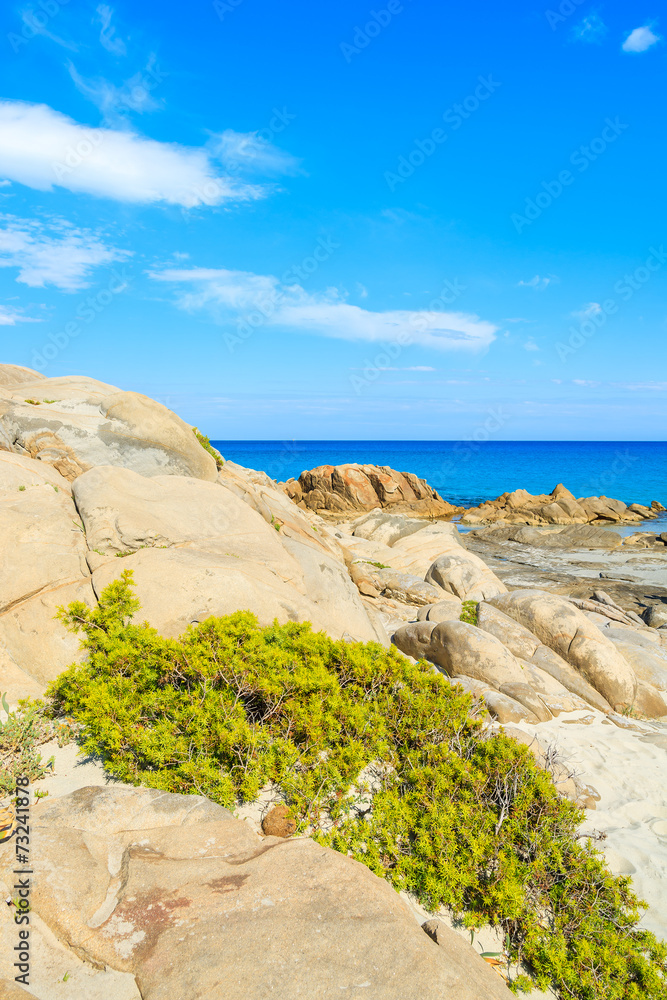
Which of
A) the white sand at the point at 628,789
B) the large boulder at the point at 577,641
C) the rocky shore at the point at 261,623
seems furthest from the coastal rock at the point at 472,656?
the large boulder at the point at 577,641

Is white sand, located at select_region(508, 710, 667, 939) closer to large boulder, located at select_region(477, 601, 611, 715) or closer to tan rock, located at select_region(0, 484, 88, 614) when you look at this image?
large boulder, located at select_region(477, 601, 611, 715)

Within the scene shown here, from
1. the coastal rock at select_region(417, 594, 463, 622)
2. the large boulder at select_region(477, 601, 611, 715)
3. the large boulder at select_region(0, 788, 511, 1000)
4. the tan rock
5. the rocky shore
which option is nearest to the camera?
the large boulder at select_region(0, 788, 511, 1000)

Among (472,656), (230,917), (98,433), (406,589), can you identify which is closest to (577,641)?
(472,656)

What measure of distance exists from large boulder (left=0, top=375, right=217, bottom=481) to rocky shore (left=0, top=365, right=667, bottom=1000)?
0.05m

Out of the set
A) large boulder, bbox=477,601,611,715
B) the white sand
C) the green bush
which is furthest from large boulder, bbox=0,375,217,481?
the white sand

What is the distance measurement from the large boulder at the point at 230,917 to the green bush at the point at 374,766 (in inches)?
32.2

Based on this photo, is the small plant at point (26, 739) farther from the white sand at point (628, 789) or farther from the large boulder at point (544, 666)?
the large boulder at point (544, 666)

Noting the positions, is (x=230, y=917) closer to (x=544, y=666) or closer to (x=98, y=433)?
(x=544, y=666)

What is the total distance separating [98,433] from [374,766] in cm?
953

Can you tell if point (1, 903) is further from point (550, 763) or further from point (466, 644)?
point (466, 644)

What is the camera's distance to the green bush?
4.32 m

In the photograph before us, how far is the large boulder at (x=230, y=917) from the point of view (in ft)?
9.91

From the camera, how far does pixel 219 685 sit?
229 inches

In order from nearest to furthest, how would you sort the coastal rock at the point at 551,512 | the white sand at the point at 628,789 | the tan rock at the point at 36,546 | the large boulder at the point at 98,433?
1. the white sand at the point at 628,789
2. the tan rock at the point at 36,546
3. the large boulder at the point at 98,433
4. the coastal rock at the point at 551,512
